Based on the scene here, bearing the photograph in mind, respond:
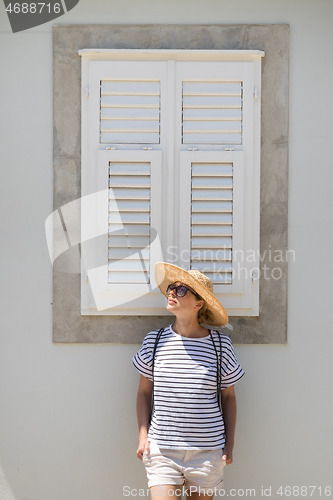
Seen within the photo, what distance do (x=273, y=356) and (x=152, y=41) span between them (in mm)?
2165

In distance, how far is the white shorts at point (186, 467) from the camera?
2945 millimetres

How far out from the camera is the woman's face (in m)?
3.10

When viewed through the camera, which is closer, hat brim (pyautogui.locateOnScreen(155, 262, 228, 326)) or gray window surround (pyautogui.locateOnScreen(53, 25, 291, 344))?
hat brim (pyautogui.locateOnScreen(155, 262, 228, 326))

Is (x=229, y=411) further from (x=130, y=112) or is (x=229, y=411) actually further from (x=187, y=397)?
(x=130, y=112)

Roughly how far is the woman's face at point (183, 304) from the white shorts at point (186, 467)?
0.74 m

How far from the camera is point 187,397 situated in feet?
9.84

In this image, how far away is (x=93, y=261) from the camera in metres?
3.52

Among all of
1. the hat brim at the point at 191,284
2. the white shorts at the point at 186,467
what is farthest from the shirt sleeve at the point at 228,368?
the white shorts at the point at 186,467

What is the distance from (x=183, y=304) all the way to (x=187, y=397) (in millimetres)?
510

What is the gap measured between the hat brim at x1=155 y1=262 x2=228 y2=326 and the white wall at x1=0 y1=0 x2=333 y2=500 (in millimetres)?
405

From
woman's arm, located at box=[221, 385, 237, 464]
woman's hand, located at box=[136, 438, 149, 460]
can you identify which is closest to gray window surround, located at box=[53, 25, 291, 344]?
woman's arm, located at box=[221, 385, 237, 464]
